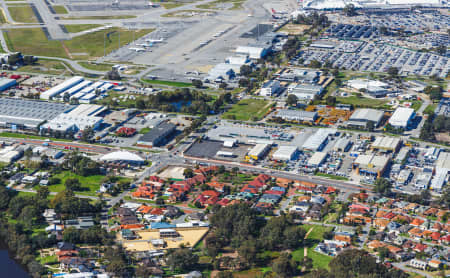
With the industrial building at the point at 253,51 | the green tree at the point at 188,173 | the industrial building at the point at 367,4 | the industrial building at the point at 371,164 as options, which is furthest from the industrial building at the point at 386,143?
the industrial building at the point at 367,4

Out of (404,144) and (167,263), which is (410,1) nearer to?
(404,144)

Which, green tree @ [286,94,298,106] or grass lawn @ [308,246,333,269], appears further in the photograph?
green tree @ [286,94,298,106]

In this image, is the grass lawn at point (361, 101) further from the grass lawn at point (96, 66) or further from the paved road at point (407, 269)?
the grass lawn at point (96, 66)

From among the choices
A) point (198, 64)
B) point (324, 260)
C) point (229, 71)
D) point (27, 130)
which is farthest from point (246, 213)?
point (198, 64)

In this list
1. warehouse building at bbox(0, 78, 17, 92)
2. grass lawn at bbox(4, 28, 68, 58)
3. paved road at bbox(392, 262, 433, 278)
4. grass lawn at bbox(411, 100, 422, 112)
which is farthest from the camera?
grass lawn at bbox(4, 28, 68, 58)

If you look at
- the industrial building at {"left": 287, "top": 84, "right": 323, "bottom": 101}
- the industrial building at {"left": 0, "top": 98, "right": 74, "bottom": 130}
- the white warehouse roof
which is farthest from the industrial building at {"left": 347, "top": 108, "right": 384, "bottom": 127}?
the industrial building at {"left": 0, "top": 98, "right": 74, "bottom": 130}

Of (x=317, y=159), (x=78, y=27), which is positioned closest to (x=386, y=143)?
(x=317, y=159)

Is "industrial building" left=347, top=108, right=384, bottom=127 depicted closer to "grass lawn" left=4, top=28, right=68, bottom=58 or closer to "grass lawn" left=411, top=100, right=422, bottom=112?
"grass lawn" left=411, top=100, right=422, bottom=112
